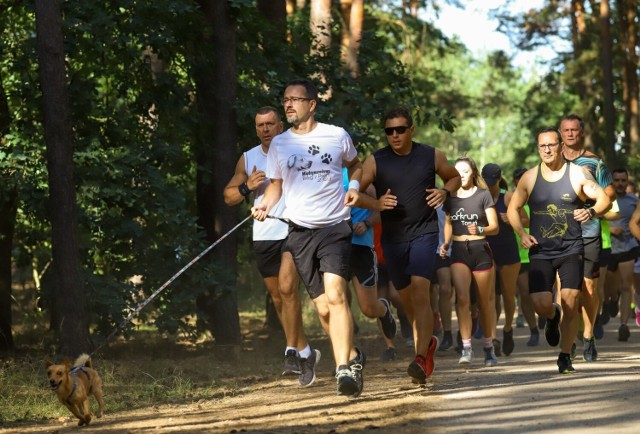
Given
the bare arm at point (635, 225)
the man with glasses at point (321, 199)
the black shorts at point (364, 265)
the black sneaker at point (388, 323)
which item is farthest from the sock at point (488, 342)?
the man with glasses at point (321, 199)

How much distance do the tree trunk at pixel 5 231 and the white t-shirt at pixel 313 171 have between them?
5.77 meters

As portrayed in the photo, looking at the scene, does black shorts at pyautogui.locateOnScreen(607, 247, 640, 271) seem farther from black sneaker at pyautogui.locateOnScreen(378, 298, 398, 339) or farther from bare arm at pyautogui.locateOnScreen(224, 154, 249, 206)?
bare arm at pyautogui.locateOnScreen(224, 154, 249, 206)

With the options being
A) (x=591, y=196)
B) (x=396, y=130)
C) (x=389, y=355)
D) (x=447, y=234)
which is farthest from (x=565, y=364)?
(x=389, y=355)

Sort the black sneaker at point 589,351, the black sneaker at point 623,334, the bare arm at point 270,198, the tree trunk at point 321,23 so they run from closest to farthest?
the bare arm at point 270,198, the black sneaker at point 589,351, the black sneaker at point 623,334, the tree trunk at point 321,23

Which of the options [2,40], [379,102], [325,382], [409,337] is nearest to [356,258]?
[325,382]

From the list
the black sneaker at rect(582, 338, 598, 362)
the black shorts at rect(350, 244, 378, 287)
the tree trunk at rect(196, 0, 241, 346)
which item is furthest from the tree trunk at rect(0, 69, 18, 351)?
the black sneaker at rect(582, 338, 598, 362)

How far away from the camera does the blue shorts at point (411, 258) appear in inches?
429

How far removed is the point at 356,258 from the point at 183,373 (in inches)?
108

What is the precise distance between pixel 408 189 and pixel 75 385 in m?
3.11

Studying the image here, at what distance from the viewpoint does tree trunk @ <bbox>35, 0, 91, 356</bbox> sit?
44.2ft

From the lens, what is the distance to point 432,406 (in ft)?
32.0

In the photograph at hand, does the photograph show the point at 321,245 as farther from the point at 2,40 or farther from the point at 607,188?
the point at 2,40

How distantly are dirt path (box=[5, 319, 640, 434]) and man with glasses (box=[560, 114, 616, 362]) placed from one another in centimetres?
55

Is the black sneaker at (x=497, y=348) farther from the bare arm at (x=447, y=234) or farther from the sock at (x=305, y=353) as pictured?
the sock at (x=305, y=353)
